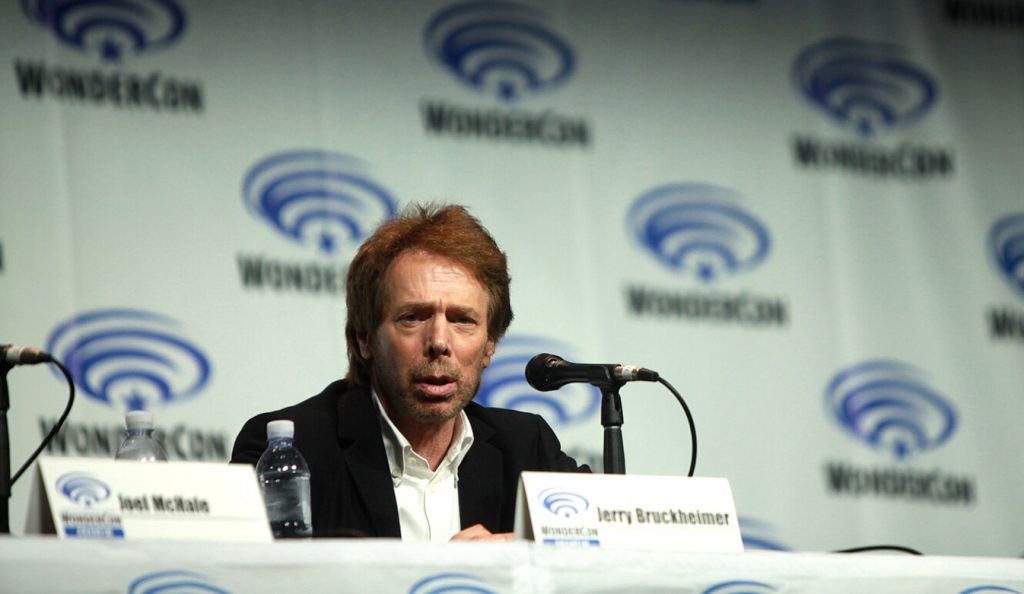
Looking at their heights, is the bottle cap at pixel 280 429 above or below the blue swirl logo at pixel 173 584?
above

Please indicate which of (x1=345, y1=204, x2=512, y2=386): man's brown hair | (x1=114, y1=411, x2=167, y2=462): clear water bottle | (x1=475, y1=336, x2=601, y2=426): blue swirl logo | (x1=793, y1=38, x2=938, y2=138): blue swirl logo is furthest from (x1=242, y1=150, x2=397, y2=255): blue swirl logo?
(x1=793, y1=38, x2=938, y2=138): blue swirl logo

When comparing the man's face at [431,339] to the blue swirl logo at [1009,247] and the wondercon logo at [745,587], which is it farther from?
the blue swirl logo at [1009,247]

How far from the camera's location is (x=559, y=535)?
76.0 inches

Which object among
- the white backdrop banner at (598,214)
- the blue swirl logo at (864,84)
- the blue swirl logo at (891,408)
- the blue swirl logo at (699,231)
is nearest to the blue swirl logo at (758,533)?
the white backdrop banner at (598,214)

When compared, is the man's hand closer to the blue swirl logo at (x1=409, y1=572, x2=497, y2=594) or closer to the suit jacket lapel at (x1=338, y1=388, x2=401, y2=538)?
the blue swirl logo at (x1=409, y1=572, x2=497, y2=594)

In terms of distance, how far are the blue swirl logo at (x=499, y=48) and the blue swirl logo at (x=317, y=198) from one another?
0.48 m

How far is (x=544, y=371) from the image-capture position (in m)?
2.38

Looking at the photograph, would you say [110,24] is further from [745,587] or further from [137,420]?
[745,587]

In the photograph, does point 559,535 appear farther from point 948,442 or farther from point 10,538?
point 948,442

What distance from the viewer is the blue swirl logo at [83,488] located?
1.77 metres

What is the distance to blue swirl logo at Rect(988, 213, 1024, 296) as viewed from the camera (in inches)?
175

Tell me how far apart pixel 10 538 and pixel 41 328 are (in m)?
1.87

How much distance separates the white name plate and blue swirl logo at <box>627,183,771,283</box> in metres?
2.43

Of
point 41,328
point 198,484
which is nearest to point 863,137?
point 41,328
